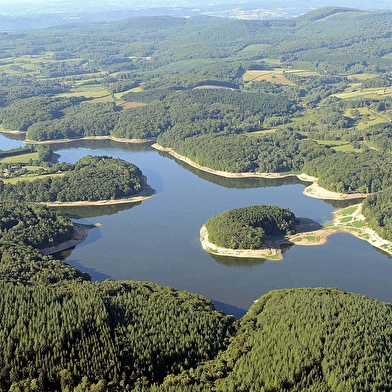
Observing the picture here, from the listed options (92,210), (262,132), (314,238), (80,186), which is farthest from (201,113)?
(314,238)

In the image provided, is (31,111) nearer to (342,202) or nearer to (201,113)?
(201,113)

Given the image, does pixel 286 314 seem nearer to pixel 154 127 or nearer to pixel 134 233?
pixel 134 233

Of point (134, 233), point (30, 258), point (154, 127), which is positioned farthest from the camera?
point (154, 127)

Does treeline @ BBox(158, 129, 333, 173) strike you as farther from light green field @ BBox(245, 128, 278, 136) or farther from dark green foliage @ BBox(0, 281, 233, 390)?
dark green foliage @ BBox(0, 281, 233, 390)

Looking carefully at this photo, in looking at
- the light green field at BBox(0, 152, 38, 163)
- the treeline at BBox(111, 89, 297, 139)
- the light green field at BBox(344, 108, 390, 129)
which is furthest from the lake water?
the light green field at BBox(344, 108, 390, 129)

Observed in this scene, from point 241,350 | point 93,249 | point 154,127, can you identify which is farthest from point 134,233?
point 154,127
